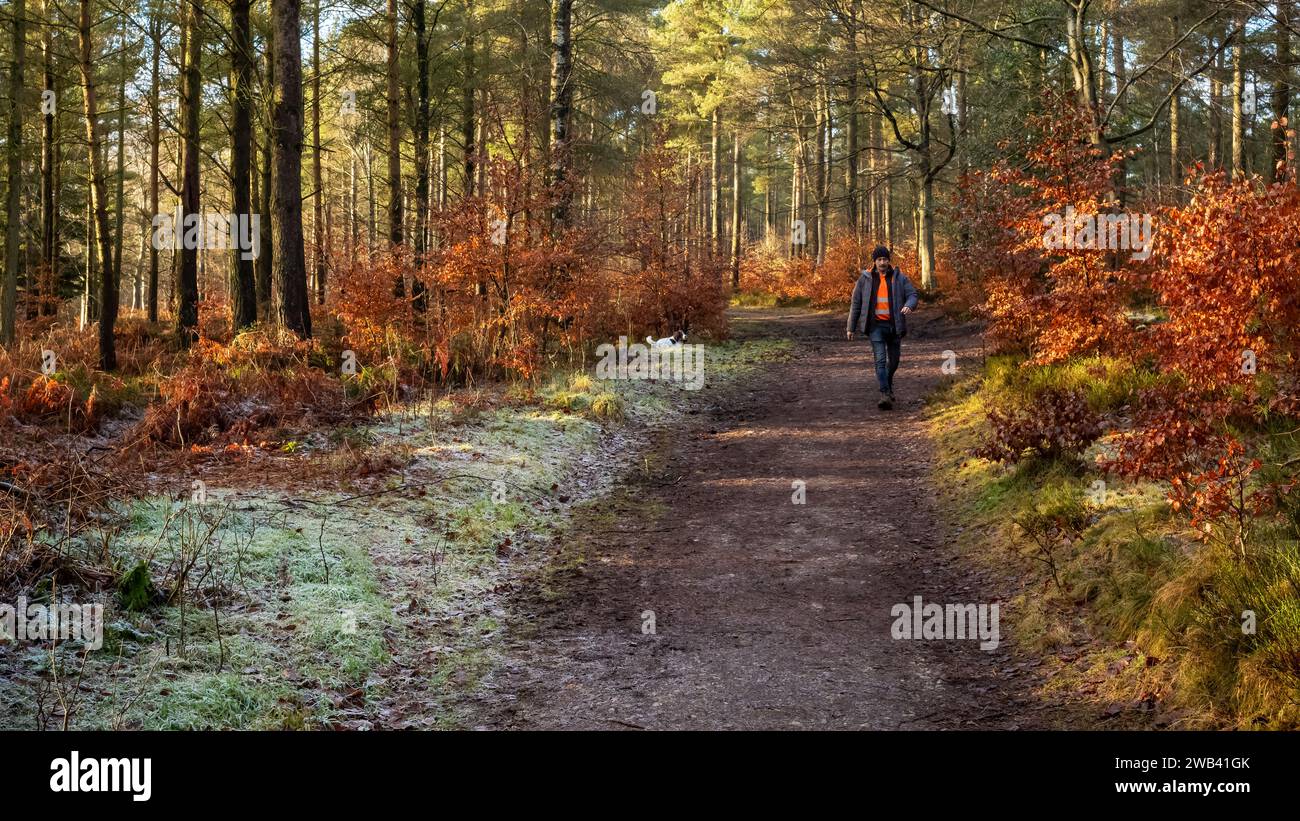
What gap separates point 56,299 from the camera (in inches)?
905

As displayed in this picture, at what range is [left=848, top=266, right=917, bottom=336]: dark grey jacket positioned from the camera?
39.7 feet

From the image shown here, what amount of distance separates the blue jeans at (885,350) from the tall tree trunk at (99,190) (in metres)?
13.2

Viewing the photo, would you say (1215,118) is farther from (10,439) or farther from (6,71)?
(6,71)

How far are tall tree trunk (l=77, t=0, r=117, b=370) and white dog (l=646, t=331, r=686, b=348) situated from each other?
9802mm

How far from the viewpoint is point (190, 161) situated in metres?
17.4

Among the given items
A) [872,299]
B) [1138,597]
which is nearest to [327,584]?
[1138,597]

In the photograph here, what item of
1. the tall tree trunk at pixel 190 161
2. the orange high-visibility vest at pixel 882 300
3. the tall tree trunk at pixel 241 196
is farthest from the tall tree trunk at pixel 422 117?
the orange high-visibility vest at pixel 882 300

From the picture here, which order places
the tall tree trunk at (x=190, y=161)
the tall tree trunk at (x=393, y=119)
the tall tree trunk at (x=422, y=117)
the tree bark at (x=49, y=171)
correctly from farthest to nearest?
1. the tree bark at (x=49, y=171)
2. the tall tree trunk at (x=422, y=117)
3. the tall tree trunk at (x=190, y=161)
4. the tall tree trunk at (x=393, y=119)

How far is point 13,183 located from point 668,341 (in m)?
13.2

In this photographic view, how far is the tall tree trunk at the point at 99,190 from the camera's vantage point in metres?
15.1

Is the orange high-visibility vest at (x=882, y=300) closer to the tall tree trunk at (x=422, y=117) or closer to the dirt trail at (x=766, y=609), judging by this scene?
the dirt trail at (x=766, y=609)
